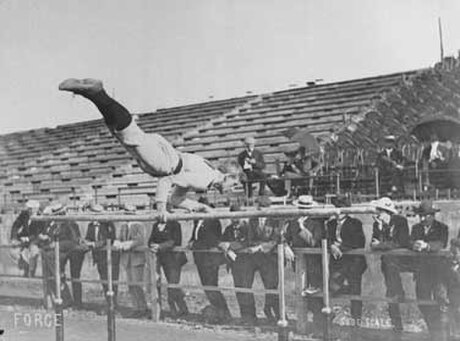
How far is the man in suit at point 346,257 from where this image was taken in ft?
14.0

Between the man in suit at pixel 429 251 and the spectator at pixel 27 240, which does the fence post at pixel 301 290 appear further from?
the spectator at pixel 27 240

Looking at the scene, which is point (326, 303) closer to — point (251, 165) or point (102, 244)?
point (251, 165)

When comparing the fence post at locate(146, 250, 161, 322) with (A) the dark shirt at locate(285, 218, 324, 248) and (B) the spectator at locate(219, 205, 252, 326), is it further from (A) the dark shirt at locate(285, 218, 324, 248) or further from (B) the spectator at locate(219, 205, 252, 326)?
(A) the dark shirt at locate(285, 218, 324, 248)

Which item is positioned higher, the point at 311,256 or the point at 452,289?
the point at 311,256

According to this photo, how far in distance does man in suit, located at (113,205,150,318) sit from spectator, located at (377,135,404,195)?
6.48ft

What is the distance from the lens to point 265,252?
15.2 feet

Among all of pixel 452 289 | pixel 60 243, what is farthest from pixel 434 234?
pixel 60 243

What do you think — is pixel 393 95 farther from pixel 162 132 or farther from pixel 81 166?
pixel 81 166

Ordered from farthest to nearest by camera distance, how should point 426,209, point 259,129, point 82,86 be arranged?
1. point 259,129
2. point 426,209
3. point 82,86

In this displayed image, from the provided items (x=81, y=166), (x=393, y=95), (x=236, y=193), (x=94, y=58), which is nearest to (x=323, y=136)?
(x=236, y=193)

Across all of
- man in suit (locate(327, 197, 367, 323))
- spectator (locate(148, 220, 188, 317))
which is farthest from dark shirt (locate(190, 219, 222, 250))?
man in suit (locate(327, 197, 367, 323))

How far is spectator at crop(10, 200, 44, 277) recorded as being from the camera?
248 inches

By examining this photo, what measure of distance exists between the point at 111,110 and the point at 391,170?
2.31 m

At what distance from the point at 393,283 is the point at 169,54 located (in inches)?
86.6
